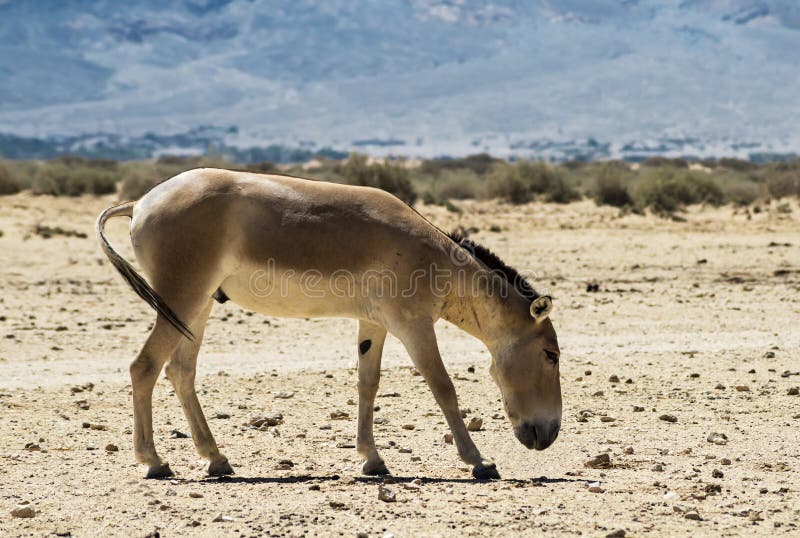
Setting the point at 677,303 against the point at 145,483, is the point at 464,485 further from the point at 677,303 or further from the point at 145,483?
the point at 677,303

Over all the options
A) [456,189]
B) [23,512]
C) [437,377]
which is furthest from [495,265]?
[456,189]

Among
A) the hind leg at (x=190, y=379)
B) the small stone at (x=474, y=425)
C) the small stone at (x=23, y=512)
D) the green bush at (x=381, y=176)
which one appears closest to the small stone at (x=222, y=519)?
the small stone at (x=23, y=512)

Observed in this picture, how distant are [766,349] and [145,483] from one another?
857 cm

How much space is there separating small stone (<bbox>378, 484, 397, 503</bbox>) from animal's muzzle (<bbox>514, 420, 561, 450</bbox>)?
133cm

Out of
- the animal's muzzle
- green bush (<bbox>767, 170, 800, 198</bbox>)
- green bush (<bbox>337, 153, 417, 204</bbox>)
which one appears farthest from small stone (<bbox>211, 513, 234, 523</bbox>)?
green bush (<bbox>767, 170, 800, 198</bbox>)

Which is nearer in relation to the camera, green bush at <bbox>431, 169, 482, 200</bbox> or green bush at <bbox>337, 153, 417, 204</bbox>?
green bush at <bbox>337, 153, 417, 204</bbox>

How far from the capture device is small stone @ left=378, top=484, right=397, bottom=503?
7.55 metres

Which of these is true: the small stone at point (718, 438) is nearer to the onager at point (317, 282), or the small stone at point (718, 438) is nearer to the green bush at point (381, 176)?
the onager at point (317, 282)

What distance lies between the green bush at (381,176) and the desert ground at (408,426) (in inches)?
881

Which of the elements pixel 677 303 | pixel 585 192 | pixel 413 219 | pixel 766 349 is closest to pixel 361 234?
pixel 413 219

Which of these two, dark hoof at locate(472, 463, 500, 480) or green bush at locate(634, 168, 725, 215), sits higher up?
dark hoof at locate(472, 463, 500, 480)

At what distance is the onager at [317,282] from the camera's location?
328 inches

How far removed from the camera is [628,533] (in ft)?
22.9

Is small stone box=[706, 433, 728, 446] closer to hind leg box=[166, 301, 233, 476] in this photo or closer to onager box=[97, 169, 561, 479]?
A: onager box=[97, 169, 561, 479]
